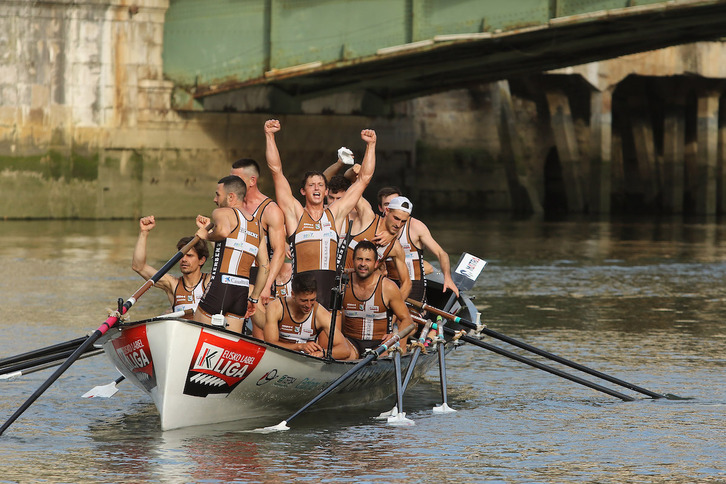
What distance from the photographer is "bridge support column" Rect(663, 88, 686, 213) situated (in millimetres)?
50344

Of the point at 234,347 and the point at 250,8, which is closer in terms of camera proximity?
the point at 234,347

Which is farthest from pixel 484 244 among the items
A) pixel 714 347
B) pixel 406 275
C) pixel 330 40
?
pixel 406 275

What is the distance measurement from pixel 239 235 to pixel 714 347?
703cm

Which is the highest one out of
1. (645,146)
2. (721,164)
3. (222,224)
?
(645,146)

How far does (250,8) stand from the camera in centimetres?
3622

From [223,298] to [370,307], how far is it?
5.72 ft

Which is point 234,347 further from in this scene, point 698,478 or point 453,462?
point 698,478

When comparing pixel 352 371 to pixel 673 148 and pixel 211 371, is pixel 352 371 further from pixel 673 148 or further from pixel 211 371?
pixel 673 148

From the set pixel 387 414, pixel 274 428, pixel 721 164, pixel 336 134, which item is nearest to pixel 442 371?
pixel 387 414

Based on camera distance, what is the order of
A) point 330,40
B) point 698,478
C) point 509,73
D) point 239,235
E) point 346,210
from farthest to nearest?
point 509,73 < point 330,40 < point 346,210 < point 239,235 < point 698,478

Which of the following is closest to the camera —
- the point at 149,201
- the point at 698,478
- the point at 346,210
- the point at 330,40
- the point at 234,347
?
the point at 698,478

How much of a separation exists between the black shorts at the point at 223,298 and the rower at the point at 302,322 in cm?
32

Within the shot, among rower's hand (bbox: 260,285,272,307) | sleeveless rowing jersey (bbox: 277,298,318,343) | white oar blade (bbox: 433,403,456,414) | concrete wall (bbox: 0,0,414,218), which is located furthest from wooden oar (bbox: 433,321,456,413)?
concrete wall (bbox: 0,0,414,218)

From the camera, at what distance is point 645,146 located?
2096 inches
